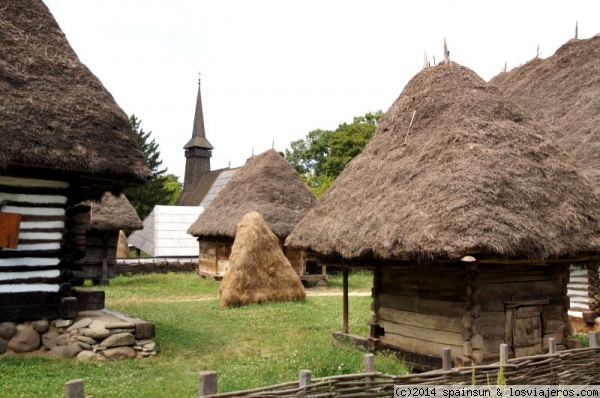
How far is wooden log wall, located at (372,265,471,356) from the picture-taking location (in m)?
8.98

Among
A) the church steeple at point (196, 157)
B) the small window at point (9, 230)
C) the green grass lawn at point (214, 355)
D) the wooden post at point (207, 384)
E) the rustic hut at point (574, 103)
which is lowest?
the green grass lawn at point (214, 355)

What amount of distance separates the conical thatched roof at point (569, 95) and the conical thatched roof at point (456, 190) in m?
3.87

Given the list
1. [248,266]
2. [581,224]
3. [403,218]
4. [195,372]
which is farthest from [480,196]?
[248,266]

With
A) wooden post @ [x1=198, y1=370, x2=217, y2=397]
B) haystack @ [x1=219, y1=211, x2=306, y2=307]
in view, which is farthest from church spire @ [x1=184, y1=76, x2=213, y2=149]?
wooden post @ [x1=198, y1=370, x2=217, y2=397]

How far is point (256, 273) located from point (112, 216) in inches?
329

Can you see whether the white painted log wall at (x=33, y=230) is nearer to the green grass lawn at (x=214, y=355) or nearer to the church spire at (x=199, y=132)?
the green grass lawn at (x=214, y=355)

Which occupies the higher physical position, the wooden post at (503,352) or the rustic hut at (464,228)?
the rustic hut at (464,228)

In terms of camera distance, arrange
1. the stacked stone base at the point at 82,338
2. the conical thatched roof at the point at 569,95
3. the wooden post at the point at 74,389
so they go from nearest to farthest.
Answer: the wooden post at the point at 74,389
the stacked stone base at the point at 82,338
the conical thatched roof at the point at 569,95

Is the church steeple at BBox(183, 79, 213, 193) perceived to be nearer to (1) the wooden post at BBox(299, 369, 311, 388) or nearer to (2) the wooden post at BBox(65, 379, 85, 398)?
(1) the wooden post at BBox(299, 369, 311, 388)

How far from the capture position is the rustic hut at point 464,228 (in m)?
8.18

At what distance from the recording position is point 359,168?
37.9 ft

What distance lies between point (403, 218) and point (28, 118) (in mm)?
6201

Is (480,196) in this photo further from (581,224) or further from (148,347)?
(148,347)

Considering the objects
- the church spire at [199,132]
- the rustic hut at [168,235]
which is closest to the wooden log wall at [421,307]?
the rustic hut at [168,235]
